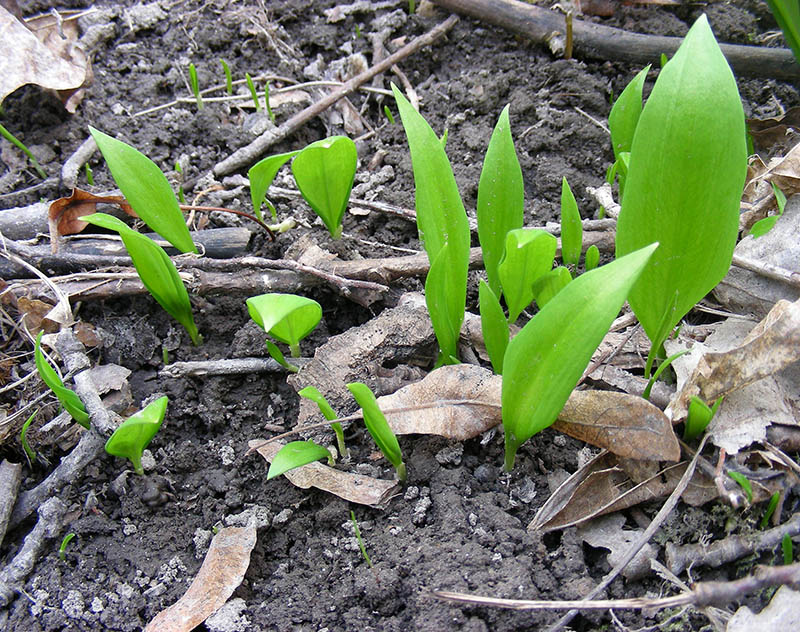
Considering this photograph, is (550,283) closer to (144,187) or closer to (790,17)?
(790,17)

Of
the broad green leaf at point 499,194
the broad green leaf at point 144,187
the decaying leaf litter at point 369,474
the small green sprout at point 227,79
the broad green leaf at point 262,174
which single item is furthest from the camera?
the small green sprout at point 227,79

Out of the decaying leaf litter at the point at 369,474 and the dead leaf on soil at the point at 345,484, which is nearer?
the decaying leaf litter at the point at 369,474

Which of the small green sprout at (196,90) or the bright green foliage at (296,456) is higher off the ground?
the small green sprout at (196,90)

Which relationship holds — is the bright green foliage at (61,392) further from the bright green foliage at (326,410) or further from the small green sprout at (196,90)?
the small green sprout at (196,90)

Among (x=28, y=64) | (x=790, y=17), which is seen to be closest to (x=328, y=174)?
(x=790, y=17)

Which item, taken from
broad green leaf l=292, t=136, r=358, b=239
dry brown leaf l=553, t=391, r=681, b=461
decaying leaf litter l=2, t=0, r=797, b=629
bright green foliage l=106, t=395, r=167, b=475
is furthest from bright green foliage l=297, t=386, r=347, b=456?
broad green leaf l=292, t=136, r=358, b=239

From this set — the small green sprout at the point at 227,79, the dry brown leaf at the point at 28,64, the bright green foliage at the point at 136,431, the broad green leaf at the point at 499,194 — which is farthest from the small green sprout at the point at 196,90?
the bright green foliage at the point at 136,431
